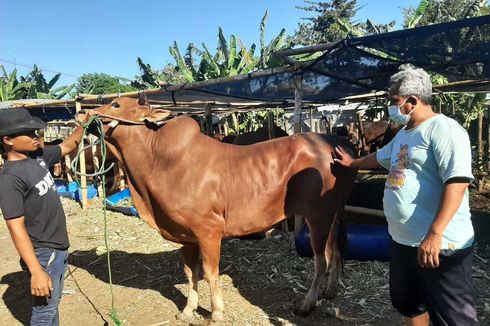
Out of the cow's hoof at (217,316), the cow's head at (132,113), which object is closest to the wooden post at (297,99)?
the cow's head at (132,113)

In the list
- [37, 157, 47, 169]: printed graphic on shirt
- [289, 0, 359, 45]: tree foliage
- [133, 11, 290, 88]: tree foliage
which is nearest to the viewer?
[37, 157, 47, 169]: printed graphic on shirt

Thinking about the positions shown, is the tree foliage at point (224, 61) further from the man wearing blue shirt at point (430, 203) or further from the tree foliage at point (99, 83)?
the tree foliage at point (99, 83)

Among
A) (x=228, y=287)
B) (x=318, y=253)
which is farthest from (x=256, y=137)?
(x=318, y=253)

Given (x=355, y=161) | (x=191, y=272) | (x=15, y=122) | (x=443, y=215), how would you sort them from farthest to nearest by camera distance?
(x=191, y=272), (x=355, y=161), (x=15, y=122), (x=443, y=215)

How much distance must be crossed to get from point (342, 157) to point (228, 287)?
2.10 m

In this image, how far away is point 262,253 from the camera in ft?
19.4

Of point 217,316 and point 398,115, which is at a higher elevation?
point 398,115

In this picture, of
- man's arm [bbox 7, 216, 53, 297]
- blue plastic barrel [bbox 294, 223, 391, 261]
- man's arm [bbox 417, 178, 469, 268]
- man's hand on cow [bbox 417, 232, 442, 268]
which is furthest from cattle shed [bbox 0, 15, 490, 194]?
man's arm [bbox 7, 216, 53, 297]

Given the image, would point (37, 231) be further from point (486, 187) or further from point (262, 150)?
point (486, 187)

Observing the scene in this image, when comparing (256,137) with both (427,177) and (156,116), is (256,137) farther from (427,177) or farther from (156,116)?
(427,177)

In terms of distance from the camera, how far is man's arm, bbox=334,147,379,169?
328 centimetres

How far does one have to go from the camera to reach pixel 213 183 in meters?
3.94

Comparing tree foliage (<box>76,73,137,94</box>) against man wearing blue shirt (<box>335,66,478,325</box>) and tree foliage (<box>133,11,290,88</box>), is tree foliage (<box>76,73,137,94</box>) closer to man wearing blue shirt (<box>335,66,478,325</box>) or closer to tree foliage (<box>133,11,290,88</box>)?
tree foliage (<box>133,11,290,88</box>)

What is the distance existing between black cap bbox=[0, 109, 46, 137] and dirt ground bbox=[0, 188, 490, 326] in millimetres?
2252
